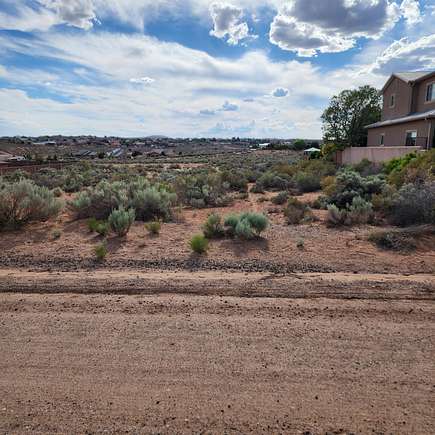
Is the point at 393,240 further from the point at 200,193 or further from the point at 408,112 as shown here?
the point at 408,112

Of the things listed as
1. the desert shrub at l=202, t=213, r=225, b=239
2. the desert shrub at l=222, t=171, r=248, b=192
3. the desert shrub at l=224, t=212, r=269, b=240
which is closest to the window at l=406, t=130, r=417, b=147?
the desert shrub at l=222, t=171, r=248, b=192

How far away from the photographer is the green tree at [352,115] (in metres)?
35.5

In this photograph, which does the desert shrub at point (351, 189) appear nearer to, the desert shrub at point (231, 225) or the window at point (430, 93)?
the desert shrub at point (231, 225)

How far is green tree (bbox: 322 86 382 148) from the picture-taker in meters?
35.5

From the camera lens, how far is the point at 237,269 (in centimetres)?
689

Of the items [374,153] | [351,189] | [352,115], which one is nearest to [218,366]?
[351,189]

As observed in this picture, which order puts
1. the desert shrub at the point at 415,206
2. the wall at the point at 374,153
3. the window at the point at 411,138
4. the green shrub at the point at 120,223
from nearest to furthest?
the green shrub at the point at 120,223 → the desert shrub at the point at 415,206 → the wall at the point at 374,153 → the window at the point at 411,138

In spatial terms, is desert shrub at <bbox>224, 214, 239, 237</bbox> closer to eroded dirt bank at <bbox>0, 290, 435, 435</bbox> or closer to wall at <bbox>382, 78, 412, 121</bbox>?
eroded dirt bank at <bbox>0, 290, 435, 435</bbox>

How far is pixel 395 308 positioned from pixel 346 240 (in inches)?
160

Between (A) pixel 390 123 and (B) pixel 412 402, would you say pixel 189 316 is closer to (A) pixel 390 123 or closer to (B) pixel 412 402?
(B) pixel 412 402

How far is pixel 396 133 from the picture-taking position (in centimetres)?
2684

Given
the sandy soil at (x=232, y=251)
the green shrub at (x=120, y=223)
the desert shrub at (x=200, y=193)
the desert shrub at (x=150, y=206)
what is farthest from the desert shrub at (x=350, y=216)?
the green shrub at (x=120, y=223)

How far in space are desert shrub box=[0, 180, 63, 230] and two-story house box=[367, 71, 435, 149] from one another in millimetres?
20507

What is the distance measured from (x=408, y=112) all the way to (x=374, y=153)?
22.3 ft
